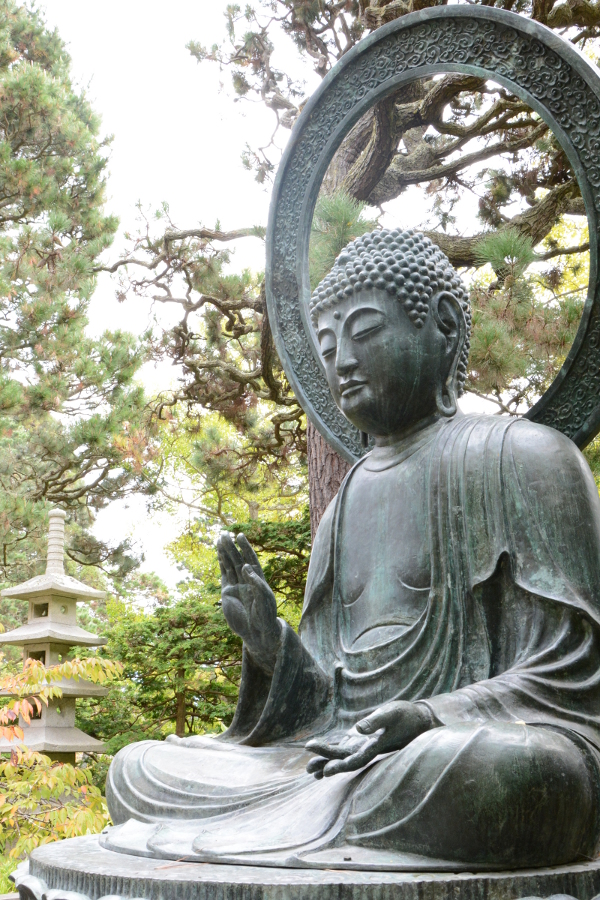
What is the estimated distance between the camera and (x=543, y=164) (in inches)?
258

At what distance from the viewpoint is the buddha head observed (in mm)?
3598

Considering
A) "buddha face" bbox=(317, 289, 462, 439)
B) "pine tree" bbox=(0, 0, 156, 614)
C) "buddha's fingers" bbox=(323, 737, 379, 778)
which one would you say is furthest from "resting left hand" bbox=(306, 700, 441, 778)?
"pine tree" bbox=(0, 0, 156, 614)

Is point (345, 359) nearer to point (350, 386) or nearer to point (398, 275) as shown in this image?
point (350, 386)

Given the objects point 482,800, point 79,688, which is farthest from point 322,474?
point 79,688

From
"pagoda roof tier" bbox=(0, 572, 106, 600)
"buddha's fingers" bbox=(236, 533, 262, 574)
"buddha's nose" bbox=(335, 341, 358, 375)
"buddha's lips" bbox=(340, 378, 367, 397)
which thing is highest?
"pagoda roof tier" bbox=(0, 572, 106, 600)

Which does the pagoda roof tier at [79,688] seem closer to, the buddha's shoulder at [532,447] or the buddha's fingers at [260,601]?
the buddha's fingers at [260,601]

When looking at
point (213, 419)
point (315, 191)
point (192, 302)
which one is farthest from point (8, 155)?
point (315, 191)

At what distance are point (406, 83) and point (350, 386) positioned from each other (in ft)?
5.02

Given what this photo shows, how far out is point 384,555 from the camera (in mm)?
3568

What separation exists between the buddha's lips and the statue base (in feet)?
5.70

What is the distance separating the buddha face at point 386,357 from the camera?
359cm

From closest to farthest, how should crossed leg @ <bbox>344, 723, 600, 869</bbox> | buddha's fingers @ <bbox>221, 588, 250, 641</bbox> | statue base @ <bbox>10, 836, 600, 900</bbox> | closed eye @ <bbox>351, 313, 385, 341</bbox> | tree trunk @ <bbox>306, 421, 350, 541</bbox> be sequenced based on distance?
statue base @ <bbox>10, 836, 600, 900</bbox>
crossed leg @ <bbox>344, 723, 600, 869</bbox>
buddha's fingers @ <bbox>221, 588, 250, 641</bbox>
closed eye @ <bbox>351, 313, 385, 341</bbox>
tree trunk @ <bbox>306, 421, 350, 541</bbox>

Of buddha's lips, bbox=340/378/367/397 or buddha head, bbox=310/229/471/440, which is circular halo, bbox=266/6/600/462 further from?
buddha's lips, bbox=340/378/367/397

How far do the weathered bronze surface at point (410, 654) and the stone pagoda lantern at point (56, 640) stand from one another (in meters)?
7.21
